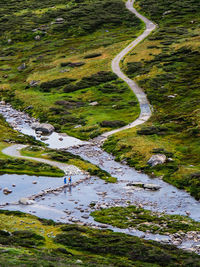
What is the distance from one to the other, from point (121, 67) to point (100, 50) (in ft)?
77.8

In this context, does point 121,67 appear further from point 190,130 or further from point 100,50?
point 190,130

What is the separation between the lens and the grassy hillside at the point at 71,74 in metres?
101

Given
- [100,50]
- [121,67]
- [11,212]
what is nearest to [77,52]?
[100,50]

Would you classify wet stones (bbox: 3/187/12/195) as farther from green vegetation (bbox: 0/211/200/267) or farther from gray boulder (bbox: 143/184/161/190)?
gray boulder (bbox: 143/184/161/190)

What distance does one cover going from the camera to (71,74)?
133m

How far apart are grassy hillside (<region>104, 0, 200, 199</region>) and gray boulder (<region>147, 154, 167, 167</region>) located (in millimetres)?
923

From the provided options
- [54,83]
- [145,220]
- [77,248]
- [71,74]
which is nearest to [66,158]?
[145,220]

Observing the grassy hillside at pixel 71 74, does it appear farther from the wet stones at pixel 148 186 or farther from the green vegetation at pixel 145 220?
the green vegetation at pixel 145 220

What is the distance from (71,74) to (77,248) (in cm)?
9623

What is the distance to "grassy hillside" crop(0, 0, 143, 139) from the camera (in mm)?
101062

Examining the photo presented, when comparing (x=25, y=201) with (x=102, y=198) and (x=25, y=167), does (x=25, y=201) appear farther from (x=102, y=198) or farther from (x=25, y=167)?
(x=25, y=167)

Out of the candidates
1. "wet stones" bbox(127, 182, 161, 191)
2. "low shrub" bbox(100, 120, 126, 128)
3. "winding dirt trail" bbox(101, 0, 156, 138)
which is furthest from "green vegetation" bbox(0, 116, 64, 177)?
"low shrub" bbox(100, 120, 126, 128)

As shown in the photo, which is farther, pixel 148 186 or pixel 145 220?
pixel 148 186

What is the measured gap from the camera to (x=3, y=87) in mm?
133125
